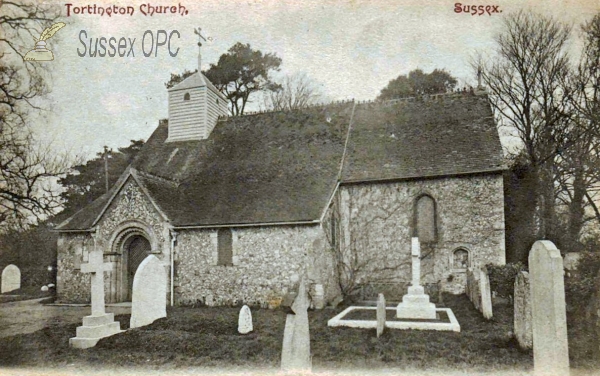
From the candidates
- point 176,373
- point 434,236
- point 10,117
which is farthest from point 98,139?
point 434,236

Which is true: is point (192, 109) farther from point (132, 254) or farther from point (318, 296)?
point (318, 296)

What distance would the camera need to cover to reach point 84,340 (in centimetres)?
923

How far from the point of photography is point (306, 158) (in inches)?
676

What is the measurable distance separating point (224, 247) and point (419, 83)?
53.1ft

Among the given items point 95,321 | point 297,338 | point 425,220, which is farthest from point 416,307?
point 95,321

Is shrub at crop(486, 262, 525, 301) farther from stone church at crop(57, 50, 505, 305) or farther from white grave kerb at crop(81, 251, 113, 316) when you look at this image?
white grave kerb at crop(81, 251, 113, 316)

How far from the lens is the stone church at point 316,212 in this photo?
583 inches

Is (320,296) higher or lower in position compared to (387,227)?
lower

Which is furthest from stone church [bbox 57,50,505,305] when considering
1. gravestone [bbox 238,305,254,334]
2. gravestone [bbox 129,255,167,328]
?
gravestone [bbox 238,305,254,334]

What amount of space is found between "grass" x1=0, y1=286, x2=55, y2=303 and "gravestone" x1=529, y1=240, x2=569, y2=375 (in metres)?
17.0

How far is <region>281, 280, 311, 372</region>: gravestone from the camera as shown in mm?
6059

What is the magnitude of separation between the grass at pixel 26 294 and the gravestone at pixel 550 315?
17.0 meters

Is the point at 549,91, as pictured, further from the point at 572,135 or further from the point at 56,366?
the point at 56,366

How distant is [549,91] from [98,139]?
586 inches
